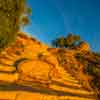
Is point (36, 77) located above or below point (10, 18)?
below

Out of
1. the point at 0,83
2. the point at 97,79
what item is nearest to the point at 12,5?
the point at 0,83

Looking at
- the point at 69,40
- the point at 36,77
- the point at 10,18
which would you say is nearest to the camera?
the point at 10,18

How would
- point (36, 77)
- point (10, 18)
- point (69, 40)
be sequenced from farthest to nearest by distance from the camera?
1. point (69, 40)
2. point (36, 77)
3. point (10, 18)

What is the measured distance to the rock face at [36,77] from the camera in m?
21.9

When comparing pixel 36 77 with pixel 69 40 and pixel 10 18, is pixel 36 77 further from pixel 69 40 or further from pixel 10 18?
pixel 69 40

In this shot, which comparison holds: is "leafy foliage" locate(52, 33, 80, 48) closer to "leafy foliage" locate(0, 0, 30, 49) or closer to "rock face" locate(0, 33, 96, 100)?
"rock face" locate(0, 33, 96, 100)

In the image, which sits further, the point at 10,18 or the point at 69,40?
the point at 69,40

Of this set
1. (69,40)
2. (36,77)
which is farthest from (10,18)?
(69,40)

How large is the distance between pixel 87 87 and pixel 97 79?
4858 mm

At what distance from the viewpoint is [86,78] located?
34.9 m

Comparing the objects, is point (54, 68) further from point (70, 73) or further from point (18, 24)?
point (18, 24)

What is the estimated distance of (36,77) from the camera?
30.5 m

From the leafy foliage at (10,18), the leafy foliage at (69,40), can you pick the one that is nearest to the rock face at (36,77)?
the leafy foliage at (10,18)

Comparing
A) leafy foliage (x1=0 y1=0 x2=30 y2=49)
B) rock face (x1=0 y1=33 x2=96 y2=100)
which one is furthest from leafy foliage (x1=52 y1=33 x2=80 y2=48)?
leafy foliage (x1=0 y1=0 x2=30 y2=49)
